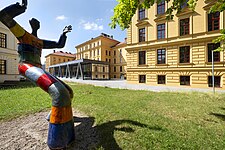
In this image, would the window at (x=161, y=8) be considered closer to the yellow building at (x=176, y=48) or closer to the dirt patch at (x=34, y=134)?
the yellow building at (x=176, y=48)

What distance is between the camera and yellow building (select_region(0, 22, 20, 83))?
60.2ft

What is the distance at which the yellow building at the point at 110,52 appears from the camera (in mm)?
48800

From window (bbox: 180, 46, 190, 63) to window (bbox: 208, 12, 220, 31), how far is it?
2900 mm

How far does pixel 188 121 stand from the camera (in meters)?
4.74

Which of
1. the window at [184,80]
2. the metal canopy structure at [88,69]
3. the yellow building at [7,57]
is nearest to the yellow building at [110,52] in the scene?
the metal canopy structure at [88,69]

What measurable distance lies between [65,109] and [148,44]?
17.9 m

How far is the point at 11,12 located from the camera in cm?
303

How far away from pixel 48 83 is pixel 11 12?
1.68 meters

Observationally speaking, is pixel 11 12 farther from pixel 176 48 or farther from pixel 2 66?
pixel 2 66

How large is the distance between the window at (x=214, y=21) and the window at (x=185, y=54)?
114 inches

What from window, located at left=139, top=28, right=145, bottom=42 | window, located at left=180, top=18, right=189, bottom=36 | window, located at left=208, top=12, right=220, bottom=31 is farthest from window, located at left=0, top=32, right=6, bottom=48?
window, located at left=208, top=12, right=220, bottom=31

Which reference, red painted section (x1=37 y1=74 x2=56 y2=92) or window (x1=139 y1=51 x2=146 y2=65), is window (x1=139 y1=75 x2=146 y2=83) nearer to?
window (x1=139 y1=51 x2=146 y2=65)

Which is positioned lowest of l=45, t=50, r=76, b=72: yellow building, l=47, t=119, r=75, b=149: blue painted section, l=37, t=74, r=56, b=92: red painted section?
l=47, t=119, r=75, b=149: blue painted section

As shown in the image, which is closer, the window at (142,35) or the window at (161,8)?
the window at (161,8)
